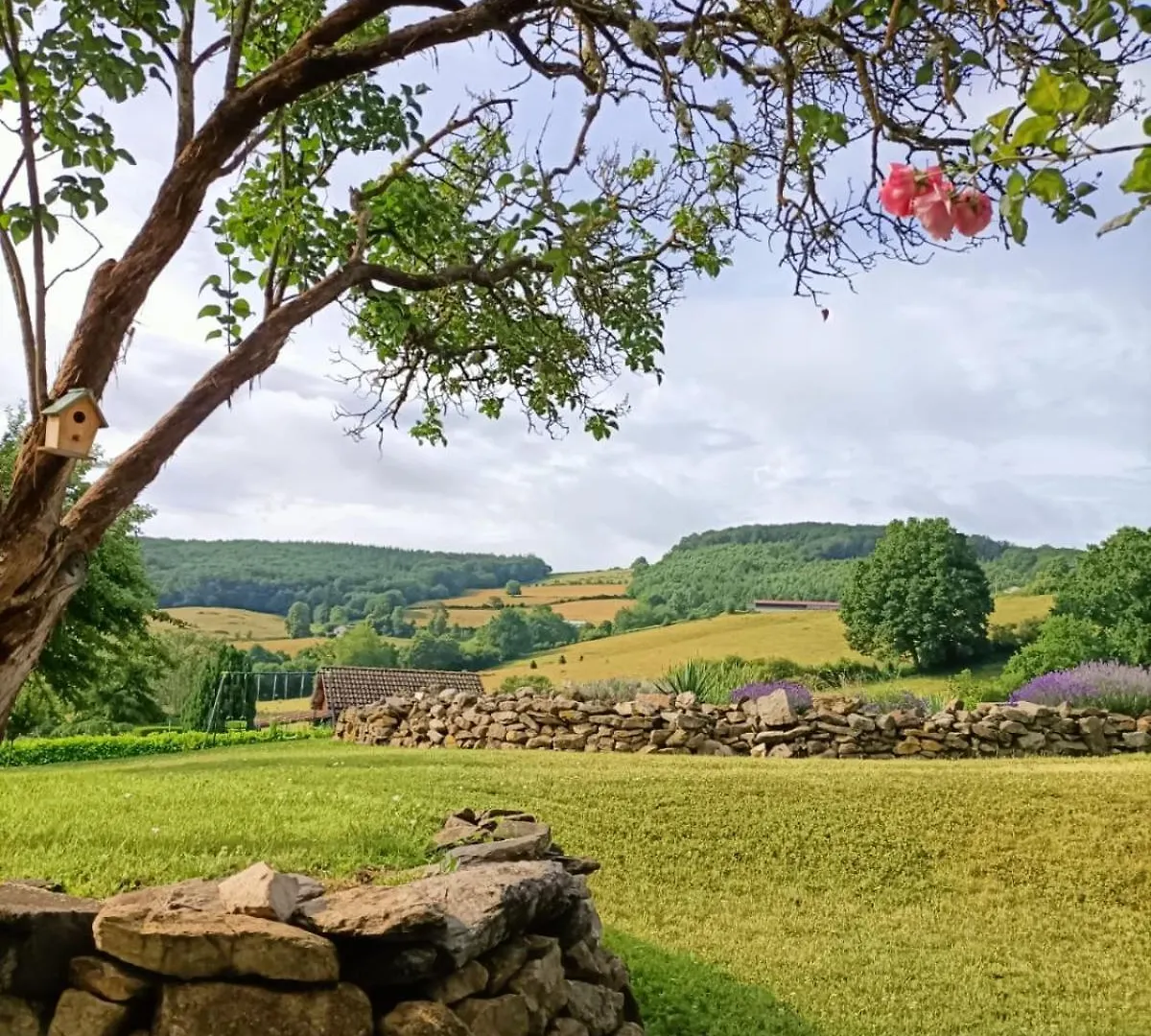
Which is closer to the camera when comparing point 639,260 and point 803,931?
point 639,260

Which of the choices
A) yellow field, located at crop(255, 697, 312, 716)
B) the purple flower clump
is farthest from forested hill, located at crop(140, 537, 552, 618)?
the purple flower clump

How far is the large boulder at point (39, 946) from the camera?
3.31 m

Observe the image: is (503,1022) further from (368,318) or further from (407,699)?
(407,699)

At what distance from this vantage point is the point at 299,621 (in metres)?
47.7

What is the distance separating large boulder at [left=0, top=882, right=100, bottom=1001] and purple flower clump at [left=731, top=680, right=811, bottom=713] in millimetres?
10700

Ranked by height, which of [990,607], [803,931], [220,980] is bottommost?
[803,931]

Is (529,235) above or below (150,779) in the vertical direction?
above

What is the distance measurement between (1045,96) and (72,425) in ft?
10.1

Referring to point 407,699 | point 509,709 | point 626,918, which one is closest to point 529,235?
point 626,918

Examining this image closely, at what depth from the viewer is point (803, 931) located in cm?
641

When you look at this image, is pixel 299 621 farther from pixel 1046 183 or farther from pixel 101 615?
pixel 1046 183

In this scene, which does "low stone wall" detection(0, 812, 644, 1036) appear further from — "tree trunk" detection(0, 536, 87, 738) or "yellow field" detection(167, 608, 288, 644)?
"yellow field" detection(167, 608, 288, 644)

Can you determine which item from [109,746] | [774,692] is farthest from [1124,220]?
[109,746]

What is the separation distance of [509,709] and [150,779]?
236 inches
